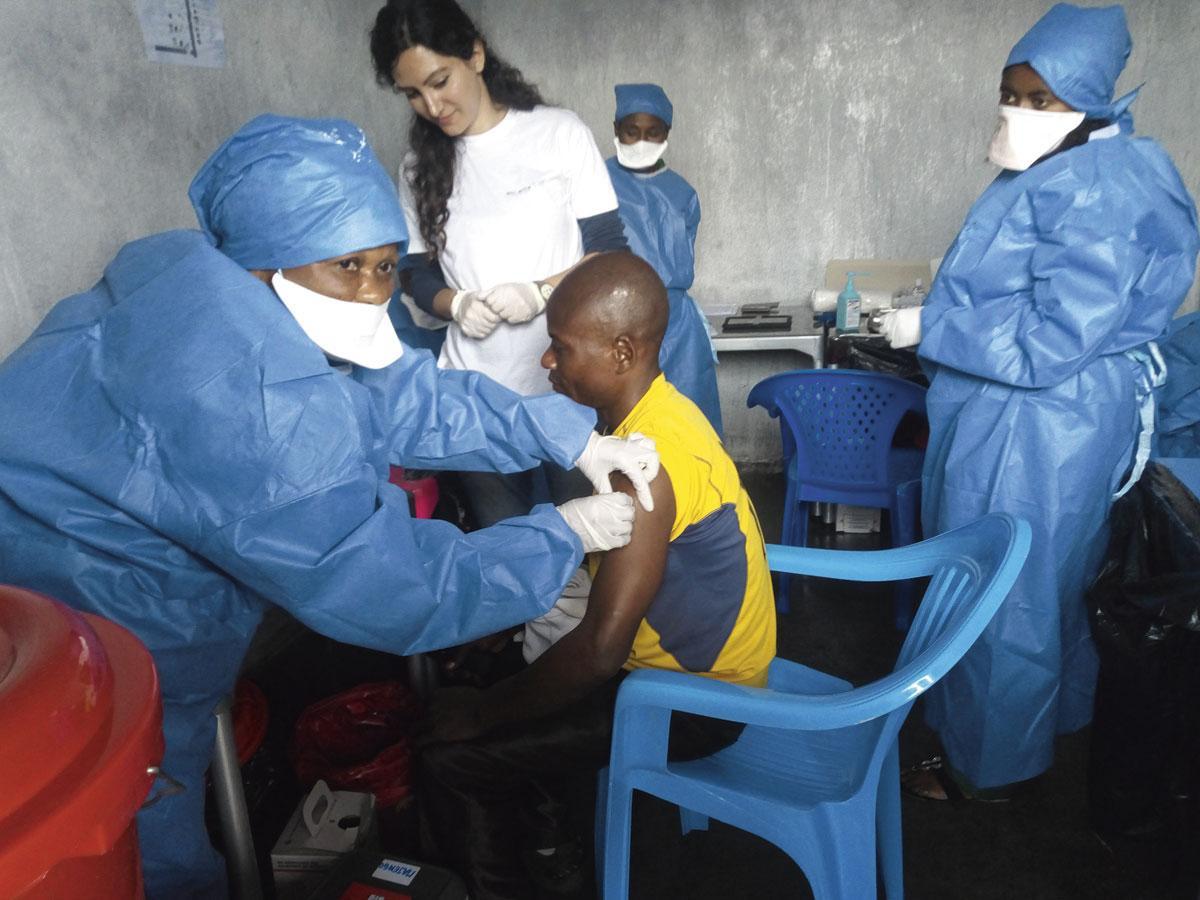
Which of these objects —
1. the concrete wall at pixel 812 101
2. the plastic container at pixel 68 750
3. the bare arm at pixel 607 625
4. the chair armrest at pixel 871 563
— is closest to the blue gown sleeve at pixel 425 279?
the bare arm at pixel 607 625

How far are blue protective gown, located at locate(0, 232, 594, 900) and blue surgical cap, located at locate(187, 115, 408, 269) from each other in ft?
0.25

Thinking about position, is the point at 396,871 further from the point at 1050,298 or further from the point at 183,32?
the point at 183,32

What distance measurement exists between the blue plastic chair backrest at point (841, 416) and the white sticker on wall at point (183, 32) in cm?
160

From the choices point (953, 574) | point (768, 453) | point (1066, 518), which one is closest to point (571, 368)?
point (953, 574)

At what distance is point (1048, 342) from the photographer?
5.06 feet

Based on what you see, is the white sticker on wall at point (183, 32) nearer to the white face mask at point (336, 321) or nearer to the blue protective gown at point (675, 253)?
the white face mask at point (336, 321)

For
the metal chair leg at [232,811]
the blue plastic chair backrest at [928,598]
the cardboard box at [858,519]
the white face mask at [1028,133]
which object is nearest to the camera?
the blue plastic chair backrest at [928,598]

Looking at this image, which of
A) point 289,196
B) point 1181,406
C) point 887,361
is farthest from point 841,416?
point 289,196

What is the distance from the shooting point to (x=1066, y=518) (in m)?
1.62

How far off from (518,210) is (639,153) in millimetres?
1283

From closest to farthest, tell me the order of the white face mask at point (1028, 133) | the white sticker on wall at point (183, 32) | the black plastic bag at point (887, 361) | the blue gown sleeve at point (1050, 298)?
1. the blue gown sleeve at point (1050, 298)
2. the white face mask at point (1028, 133)
3. the white sticker on wall at point (183, 32)
4. the black plastic bag at point (887, 361)

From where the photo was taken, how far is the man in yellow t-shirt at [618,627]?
4.07 feet

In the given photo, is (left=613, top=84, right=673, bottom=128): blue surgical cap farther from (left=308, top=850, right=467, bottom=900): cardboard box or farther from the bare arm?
(left=308, top=850, right=467, bottom=900): cardboard box

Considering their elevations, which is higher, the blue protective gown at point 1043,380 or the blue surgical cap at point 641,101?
the blue surgical cap at point 641,101
